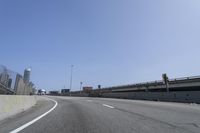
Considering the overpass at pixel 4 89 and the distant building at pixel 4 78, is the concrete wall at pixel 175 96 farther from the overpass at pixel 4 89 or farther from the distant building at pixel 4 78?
the distant building at pixel 4 78

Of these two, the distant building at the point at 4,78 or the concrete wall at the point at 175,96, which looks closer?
the distant building at the point at 4,78

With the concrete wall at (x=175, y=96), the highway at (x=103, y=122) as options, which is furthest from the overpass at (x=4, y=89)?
the concrete wall at (x=175, y=96)

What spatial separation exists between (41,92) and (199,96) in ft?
→ 273

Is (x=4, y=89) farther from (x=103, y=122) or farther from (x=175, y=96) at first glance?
(x=175, y=96)

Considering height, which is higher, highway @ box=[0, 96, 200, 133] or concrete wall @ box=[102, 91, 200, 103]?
concrete wall @ box=[102, 91, 200, 103]

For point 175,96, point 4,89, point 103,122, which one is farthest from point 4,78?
point 175,96

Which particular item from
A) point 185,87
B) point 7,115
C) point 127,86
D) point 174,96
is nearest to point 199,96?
point 174,96

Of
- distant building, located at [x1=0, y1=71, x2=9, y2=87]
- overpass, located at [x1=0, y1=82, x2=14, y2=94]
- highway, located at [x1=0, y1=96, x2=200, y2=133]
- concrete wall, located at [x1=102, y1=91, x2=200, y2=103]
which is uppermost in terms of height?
concrete wall, located at [x1=102, y1=91, x2=200, y2=103]

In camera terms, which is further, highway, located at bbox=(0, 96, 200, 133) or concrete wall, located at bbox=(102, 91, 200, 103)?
concrete wall, located at bbox=(102, 91, 200, 103)

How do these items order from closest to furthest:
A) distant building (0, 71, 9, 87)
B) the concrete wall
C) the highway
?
the highway → distant building (0, 71, 9, 87) → the concrete wall

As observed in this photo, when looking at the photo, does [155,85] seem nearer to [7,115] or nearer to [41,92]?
[41,92]

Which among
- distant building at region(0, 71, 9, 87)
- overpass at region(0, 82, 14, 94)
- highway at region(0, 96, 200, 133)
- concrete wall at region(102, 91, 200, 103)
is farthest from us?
concrete wall at region(102, 91, 200, 103)

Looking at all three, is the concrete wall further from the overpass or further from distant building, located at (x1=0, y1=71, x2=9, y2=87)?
distant building, located at (x1=0, y1=71, x2=9, y2=87)

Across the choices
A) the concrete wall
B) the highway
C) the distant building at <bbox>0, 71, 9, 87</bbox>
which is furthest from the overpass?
the concrete wall
